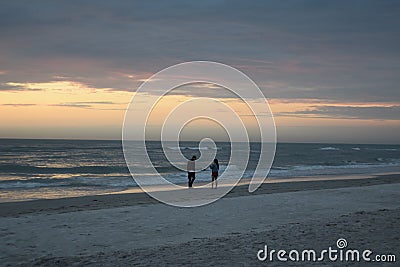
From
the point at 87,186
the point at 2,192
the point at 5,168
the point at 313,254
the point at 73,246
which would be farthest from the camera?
the point at 5,168

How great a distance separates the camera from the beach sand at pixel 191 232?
24.3 ft

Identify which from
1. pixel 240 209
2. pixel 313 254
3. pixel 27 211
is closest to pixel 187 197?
pixel 240 209

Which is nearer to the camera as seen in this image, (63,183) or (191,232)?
(191,232)

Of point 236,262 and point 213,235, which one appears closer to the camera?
point 236,262

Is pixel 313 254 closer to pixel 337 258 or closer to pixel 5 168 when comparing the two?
pixel 337 258

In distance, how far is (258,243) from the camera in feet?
26.2

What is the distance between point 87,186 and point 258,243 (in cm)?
1812

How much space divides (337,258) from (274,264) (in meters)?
1.05

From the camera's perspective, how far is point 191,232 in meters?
9.97

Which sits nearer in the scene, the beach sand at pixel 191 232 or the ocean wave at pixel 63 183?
the beach sand at pixel 191 232

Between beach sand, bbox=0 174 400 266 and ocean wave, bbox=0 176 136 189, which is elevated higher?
beach sand, bbox=0 174 400 266

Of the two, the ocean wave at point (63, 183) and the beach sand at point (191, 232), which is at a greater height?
the beach sand at point (191, 232)

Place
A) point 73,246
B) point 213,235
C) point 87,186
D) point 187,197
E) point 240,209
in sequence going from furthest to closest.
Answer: point 87,186, point 187,197, point 240,209, point 213,235, point 73,246

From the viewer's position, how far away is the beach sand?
24.3 ft
